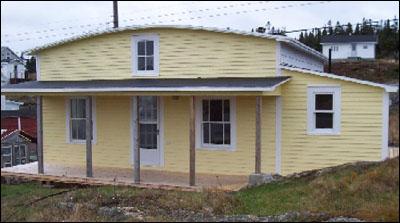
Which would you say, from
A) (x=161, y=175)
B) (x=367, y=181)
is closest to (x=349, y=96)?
(x=161, y=175)

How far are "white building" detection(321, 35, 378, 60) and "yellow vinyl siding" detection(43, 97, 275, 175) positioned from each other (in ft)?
7.46

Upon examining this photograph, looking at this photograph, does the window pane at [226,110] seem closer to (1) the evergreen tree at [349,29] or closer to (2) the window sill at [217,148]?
(2) the window sill at [217,148]

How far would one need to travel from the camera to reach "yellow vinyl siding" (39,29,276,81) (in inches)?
520

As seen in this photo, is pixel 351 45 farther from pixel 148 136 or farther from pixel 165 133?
pixel 148 136

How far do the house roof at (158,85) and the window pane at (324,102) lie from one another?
899 mm

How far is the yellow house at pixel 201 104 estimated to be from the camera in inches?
481

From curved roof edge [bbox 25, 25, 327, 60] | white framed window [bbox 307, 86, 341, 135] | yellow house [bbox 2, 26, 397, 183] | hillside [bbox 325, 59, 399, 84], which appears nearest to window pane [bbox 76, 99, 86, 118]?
yellow house [bbox 2, 26, 397, 183]

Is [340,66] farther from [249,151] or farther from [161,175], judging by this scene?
[161,175]

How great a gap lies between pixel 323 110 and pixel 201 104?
3278 millimetres

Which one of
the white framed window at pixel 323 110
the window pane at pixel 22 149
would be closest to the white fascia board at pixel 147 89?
the white framed window at pixel 323 110

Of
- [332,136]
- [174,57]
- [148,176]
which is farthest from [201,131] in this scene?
[332,136]

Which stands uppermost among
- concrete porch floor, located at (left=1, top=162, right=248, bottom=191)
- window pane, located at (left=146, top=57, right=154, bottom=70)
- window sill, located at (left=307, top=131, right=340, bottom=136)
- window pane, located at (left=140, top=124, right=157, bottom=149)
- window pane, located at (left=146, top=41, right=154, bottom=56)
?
window pane, located at (left=146, top=41, right=154, bottom=56)

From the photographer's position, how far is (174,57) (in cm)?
1403

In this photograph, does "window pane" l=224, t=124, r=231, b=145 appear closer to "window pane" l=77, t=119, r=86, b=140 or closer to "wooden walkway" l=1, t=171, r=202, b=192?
"wooden walkway" l=1, t=171, r=202, b=192
